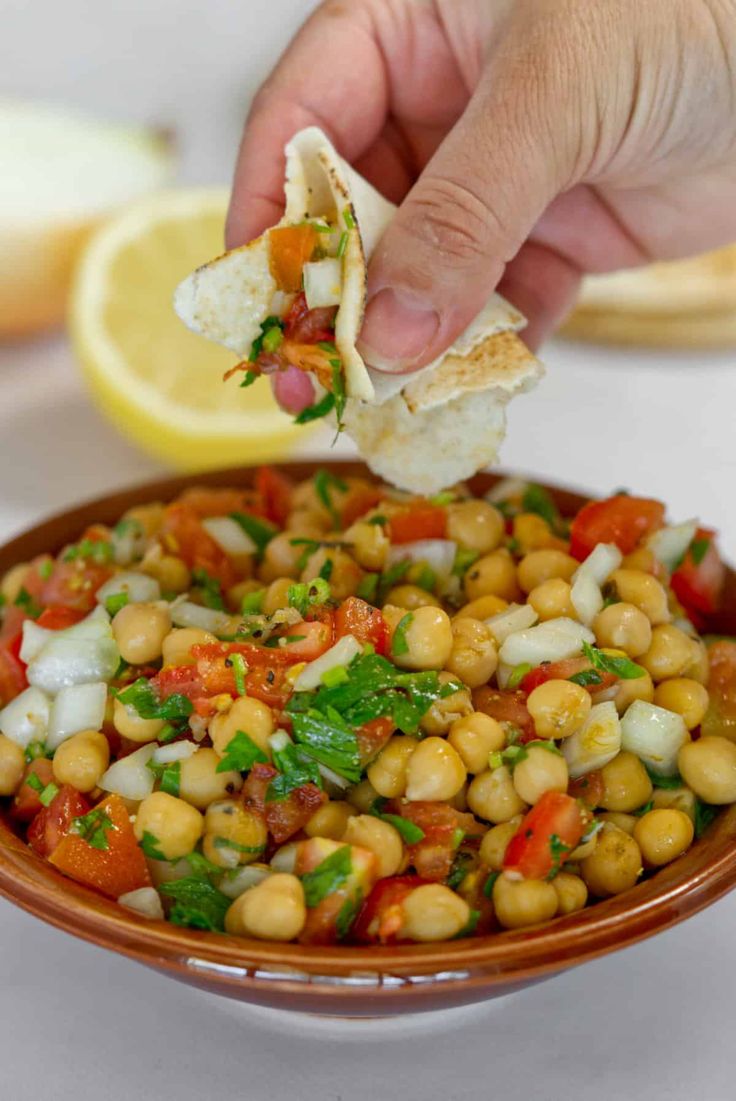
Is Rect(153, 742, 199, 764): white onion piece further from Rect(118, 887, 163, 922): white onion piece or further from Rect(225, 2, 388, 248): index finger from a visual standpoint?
Rect(225, 2, 388, 248): index finger

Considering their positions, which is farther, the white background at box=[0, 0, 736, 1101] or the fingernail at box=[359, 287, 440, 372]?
the fingernail at box=[359, 287, 440, 372]

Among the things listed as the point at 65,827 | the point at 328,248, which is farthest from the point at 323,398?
the point at 65,827

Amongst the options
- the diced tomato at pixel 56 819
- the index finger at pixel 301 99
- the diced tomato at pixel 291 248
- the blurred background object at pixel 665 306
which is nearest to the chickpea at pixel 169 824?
the diced tomato at pixel 56 819

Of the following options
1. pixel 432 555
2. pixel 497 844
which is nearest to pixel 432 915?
pixel 497 844

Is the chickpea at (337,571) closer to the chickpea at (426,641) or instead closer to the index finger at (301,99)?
the chickpea at (426,641)

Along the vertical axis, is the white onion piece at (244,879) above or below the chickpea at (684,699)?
above

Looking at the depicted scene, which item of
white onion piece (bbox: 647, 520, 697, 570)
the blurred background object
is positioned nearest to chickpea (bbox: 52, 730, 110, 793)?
white onion piece (bbox: 647, 520, 697, 570)

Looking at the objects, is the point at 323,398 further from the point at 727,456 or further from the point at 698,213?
the point at 727,456
